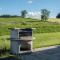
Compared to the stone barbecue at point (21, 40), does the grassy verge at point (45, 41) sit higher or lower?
lower

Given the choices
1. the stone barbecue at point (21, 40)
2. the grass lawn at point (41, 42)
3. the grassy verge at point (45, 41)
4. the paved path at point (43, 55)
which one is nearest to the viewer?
the paved path at point (43, 55)

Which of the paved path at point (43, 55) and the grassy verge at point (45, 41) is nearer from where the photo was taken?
the paved path at point (43, 55)


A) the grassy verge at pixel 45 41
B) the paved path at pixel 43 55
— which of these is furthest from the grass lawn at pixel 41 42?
the paved path at pixel 43 55

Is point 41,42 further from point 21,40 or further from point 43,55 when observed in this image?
point 43,55

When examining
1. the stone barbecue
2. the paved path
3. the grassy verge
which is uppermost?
the stone barbecue

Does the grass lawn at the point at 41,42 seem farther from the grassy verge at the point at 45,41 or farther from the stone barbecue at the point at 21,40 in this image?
the stone barbecue at the point at 21,40

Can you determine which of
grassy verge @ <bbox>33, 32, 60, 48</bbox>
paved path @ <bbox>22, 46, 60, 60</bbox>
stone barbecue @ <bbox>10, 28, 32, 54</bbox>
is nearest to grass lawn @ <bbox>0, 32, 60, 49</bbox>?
grassy verge @ <bbox>33, 32, 60, 48</bbox>

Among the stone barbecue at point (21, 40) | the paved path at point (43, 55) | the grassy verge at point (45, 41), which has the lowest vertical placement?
the grassy verge at point (45, 41)

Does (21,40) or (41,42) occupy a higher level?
(21,40)

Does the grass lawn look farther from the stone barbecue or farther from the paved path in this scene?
the paved path

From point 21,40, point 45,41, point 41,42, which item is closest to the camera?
point 21,40

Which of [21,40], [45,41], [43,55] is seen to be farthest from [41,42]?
[43,55]

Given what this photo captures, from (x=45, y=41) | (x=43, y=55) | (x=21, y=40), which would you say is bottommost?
(x=45, y=41)

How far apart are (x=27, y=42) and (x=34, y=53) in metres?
0.92
